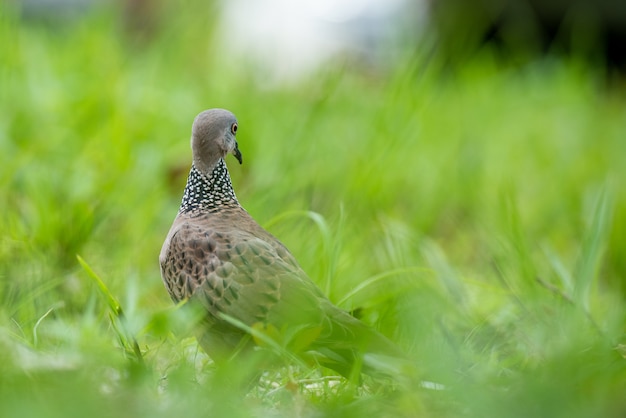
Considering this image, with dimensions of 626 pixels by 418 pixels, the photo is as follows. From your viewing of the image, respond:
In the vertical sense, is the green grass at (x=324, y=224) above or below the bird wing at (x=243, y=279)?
below

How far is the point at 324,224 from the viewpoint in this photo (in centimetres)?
256

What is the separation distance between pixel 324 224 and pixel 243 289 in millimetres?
545

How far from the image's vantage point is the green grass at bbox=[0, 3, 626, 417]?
1908 mm

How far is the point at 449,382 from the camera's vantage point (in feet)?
6.21

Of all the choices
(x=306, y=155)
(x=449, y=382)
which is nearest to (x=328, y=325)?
(x=449, y=382)

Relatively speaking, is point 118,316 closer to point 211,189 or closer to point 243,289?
point 243,289

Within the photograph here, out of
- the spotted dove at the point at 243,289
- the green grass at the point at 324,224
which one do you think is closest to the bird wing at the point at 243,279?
the spotted dove at the point at 243,289

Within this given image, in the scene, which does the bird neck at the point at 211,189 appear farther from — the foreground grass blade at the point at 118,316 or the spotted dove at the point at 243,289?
the foreground grass blade at the point at 118,316

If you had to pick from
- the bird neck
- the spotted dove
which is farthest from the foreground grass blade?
the bird neck

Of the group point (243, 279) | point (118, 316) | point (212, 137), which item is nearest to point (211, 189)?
point (212, 137)

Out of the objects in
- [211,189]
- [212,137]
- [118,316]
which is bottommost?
[118,316]

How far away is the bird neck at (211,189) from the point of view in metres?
2.25

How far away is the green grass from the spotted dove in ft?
0.29

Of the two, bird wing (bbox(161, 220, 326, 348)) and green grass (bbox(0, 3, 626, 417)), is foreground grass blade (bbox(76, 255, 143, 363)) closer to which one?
green grass (bbox(0, 3, 626, 417))
